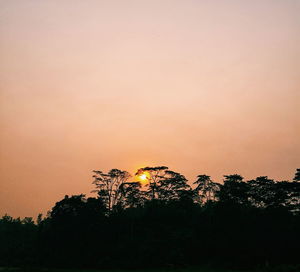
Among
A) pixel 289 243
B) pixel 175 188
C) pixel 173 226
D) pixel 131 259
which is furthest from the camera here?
pixel 175 188

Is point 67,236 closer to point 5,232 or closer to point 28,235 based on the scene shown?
point 28,235

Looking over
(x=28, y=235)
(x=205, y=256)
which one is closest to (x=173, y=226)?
(x=205, y=256)

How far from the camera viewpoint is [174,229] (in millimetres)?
59938

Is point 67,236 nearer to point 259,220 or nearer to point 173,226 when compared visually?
point 173,226

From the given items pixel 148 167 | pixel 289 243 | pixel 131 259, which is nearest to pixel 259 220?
pixel 289 243

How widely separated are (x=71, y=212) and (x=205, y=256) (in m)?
28.4

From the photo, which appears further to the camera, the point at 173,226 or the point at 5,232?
the point at 5,232

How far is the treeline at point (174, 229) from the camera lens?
4812 cm

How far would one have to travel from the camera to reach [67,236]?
2475 inches

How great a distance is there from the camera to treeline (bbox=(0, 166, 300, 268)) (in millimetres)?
48125

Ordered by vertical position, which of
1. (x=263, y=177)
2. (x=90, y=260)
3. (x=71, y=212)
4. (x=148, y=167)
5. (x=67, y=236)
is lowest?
(x=90, y=260)

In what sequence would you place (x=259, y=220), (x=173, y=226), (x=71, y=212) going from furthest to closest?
(x=71, y=212) → (x=173, y=226) → (x=259, y=220)

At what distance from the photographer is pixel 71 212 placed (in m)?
65.2

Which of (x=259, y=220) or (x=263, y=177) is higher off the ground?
(x=263, y=177)
